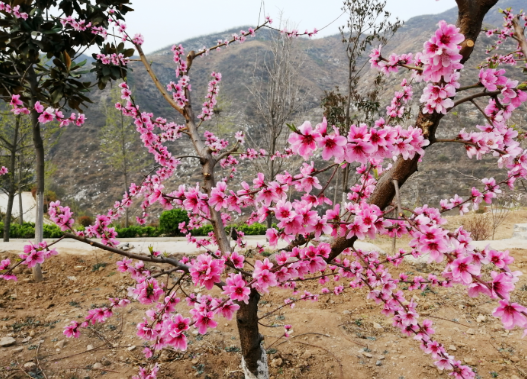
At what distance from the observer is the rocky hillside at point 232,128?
23.4 metres

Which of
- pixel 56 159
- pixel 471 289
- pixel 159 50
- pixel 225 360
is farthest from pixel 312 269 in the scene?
pixel 159 50

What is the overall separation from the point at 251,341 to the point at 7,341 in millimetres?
3164

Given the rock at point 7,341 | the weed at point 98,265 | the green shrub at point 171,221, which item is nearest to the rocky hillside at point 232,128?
the green shrub at point 171,221

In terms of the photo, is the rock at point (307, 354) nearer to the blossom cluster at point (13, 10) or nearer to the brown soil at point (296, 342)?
the brown soil at point (296, 342)

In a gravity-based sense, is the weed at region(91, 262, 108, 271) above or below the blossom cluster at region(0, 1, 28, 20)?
below

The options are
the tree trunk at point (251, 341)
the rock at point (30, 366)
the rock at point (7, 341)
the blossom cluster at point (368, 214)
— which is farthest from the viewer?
the rock at point (7, 341)

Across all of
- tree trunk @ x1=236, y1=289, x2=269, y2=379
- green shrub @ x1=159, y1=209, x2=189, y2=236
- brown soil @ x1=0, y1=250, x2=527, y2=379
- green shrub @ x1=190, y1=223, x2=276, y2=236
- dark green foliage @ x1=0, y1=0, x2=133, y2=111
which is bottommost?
green shrub @ x1=190, y1=223, x2=276, y2=236

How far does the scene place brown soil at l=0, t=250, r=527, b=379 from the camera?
114 inches

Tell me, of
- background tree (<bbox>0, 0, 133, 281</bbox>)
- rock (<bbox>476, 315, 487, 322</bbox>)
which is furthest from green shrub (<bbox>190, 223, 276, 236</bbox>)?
rock (<bbox>476, 315, 487, 322</bbox>)

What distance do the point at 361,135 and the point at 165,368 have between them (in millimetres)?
3049

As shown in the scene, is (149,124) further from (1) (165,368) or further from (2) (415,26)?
(2) (415,26)

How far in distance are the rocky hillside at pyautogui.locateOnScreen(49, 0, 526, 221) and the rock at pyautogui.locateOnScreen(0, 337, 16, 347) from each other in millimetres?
10528

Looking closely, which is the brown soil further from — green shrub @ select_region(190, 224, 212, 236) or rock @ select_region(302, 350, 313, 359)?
green shrub @ select_region(190, 224, 212, 236)

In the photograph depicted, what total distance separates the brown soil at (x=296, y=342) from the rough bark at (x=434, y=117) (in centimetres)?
215
